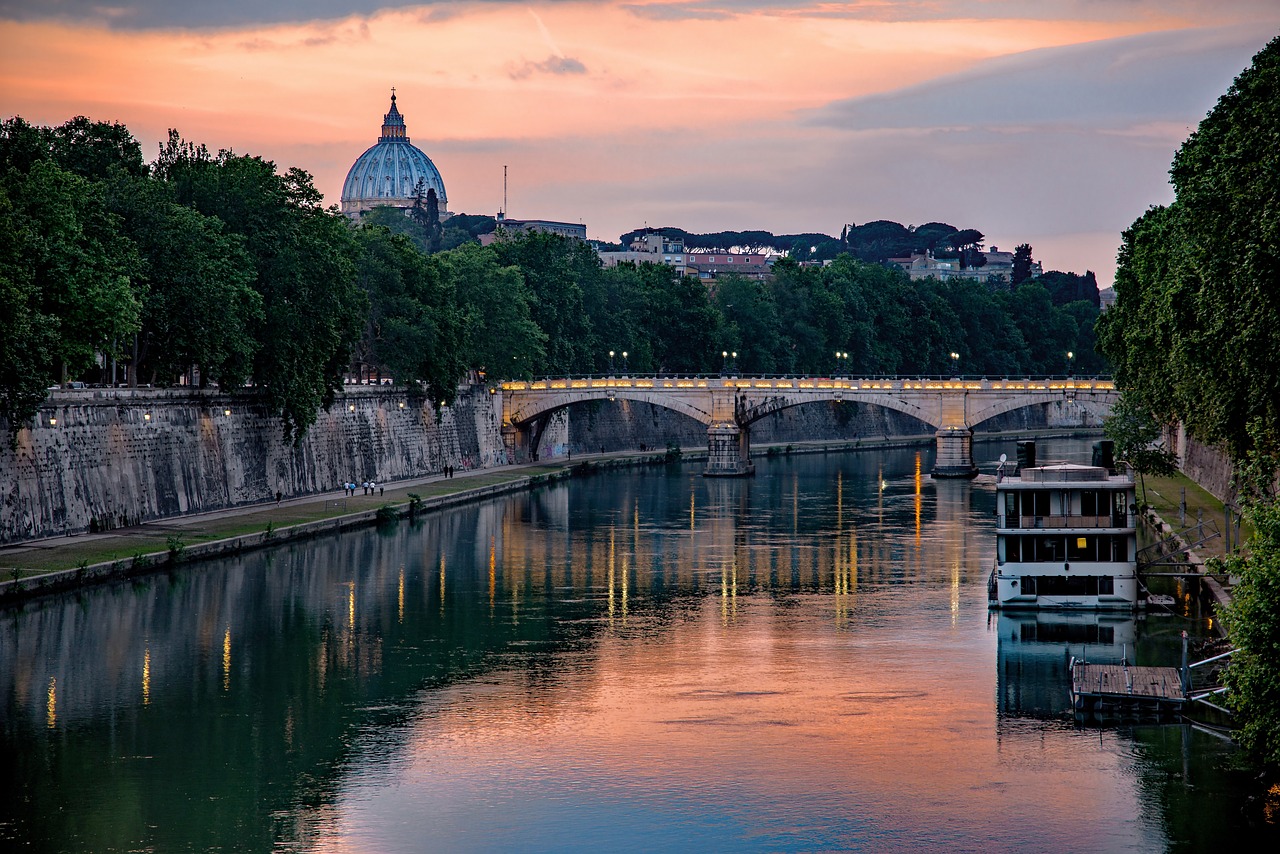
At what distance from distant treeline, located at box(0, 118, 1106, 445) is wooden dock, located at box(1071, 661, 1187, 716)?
35.8 metres

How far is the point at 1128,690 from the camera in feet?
131

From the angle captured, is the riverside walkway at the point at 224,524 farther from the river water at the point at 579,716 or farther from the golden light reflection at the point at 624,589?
the golden light reflection at the point at 624,589

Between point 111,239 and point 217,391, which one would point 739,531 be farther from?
point 111,239

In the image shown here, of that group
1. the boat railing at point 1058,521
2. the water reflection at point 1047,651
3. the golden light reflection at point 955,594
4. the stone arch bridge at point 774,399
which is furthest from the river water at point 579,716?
the stone arch bridge at point 774,399

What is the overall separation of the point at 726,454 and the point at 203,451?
147 ft

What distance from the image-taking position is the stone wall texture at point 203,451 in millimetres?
63438

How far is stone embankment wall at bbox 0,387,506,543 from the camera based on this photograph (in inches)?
2483

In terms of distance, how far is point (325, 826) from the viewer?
31.9 m

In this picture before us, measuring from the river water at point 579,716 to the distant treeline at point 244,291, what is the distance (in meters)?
11.1

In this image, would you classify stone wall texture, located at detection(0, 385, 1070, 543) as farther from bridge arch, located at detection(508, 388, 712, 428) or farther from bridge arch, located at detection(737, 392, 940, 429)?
bridge arch, located at detection(737, 392, 940, 429)

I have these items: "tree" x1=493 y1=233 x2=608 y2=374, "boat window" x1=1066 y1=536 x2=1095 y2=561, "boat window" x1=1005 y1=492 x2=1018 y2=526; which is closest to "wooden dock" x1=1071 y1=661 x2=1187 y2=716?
"boat window" x1=1066 y1=536 x2=1095 y2=561

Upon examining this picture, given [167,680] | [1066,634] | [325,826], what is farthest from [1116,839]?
[167,680]

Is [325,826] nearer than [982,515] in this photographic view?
Yes

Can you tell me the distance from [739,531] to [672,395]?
132ft
